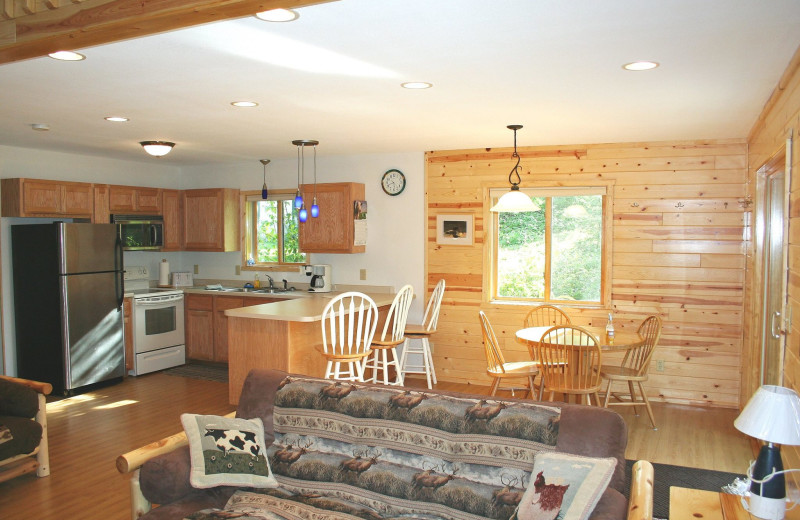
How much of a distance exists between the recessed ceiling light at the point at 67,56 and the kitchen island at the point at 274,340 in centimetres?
229

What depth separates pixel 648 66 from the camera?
2961 millimetres

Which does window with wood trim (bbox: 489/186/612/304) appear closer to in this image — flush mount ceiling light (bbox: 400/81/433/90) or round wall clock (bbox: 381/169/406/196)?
round wall clock (bbox: 381/169/406/196)

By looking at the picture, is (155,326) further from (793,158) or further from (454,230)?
(793,158)

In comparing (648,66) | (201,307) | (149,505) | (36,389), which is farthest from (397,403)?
(201,307)

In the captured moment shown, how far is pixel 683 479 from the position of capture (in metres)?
3.71

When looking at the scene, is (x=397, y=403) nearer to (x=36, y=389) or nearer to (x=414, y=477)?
(x=414, y=477)

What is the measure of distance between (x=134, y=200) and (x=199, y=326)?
5.05ft

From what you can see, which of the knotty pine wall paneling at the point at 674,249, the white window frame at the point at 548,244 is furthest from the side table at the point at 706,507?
the white window frame at the point at 548,244

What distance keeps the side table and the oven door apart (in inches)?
212

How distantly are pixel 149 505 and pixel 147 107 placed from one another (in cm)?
253

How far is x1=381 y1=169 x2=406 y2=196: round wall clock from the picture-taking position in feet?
20.5

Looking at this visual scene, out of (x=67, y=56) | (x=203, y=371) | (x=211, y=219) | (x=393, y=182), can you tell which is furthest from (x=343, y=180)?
(x=67, y=56)

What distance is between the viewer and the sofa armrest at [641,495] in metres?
1.91

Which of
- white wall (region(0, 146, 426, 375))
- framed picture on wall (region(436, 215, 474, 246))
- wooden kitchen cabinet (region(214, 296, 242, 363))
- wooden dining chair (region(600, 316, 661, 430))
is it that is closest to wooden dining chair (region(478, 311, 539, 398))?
wooden dining chair (region(600, 316, 661, 430))
